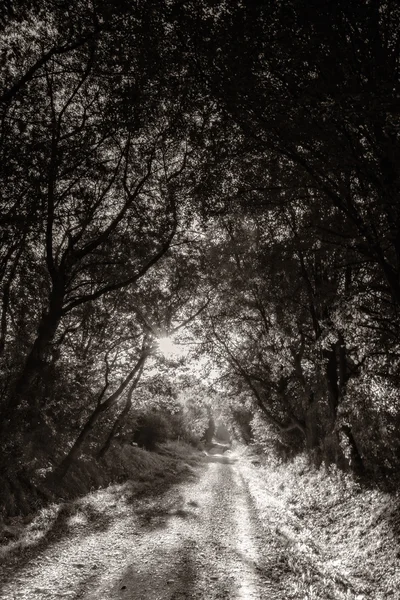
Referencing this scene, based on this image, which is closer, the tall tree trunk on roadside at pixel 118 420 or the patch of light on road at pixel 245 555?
the patch of light on road at pixel 245 555

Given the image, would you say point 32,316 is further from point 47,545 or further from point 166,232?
point 47,545

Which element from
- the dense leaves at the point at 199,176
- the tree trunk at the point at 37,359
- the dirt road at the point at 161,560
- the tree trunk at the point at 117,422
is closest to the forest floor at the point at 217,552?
the dirt road at the point at 161,560

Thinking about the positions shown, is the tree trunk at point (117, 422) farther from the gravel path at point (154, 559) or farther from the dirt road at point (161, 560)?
the gravel path at point (154, 559)

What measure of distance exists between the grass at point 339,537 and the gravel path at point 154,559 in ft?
1.51

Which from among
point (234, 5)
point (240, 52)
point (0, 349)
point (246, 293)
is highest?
point (234, 5)

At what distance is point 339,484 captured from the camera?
1220cm

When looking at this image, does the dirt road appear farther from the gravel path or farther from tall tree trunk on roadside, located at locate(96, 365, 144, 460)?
tall tree trunk on roadside, located at locate(96, 365, 144, 460)

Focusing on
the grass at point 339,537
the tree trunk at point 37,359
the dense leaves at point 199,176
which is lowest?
the grass at point 339,537

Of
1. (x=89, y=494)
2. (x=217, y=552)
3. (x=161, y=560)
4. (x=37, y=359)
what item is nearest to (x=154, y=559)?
(x=161, y=560)

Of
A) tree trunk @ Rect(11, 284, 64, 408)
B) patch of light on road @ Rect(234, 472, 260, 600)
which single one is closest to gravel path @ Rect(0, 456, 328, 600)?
patch of light on road @ Rect(234, 472, 260, 600)

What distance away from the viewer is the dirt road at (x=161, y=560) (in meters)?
5.78

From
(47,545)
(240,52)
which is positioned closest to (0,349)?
(47,545)

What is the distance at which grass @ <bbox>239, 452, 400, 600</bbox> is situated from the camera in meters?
6.13

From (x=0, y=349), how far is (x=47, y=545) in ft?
20.0
